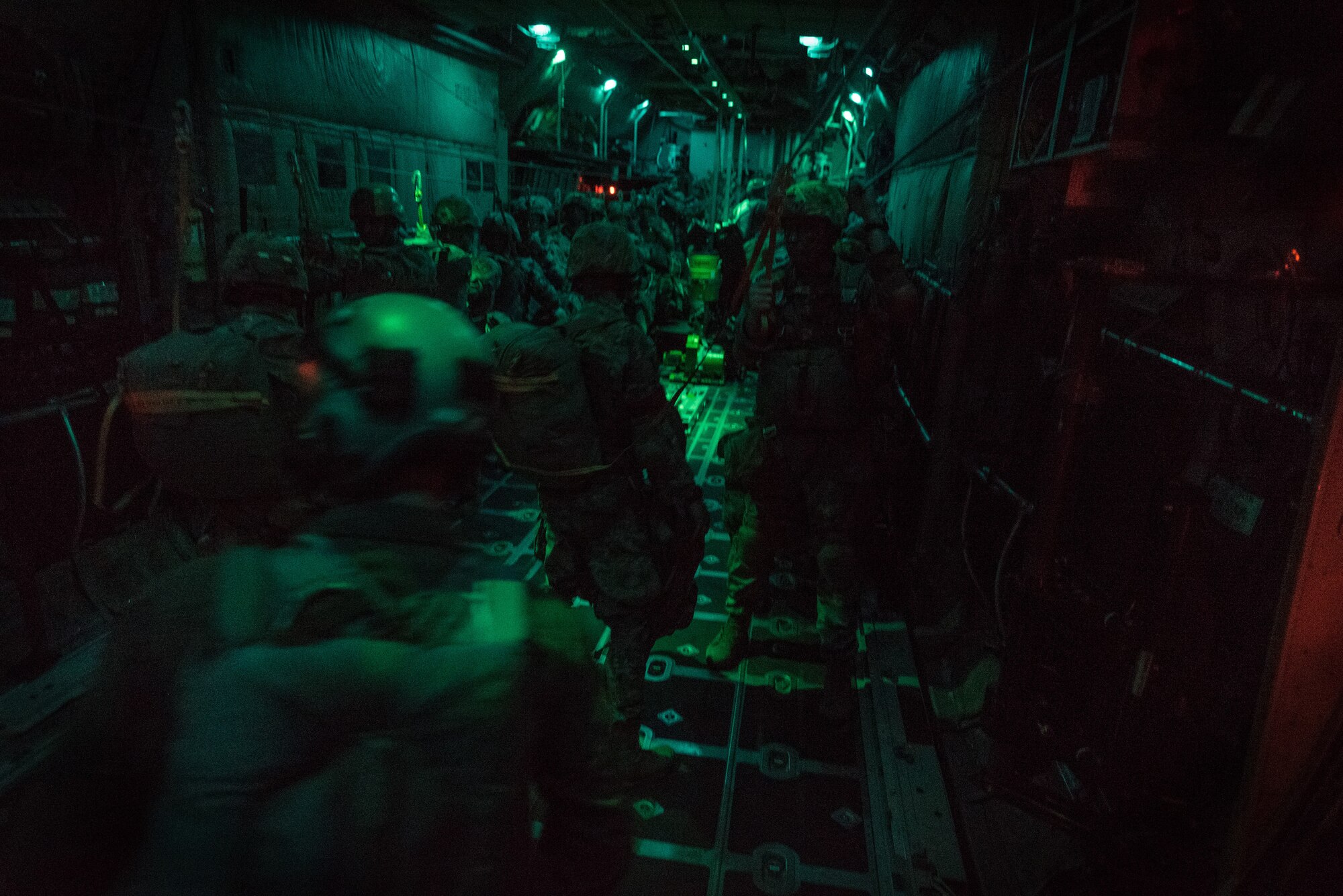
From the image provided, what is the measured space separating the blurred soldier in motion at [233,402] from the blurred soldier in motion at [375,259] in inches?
99.3

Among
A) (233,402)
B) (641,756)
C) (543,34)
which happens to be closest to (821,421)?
(641,756)

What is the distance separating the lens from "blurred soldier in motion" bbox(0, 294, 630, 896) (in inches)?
41.2

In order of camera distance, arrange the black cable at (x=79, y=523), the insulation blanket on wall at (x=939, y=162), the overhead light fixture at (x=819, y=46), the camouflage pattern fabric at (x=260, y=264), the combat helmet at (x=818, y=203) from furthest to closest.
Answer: the overhead light fixture at (x=819, y=46) < the insulation blanket on wall at (x=939, y=162) < the black cable at (x=79, y=523) < the combat helmet at (x=818, y=203) < the camouflage pattern fabric at (x=260, y=264)

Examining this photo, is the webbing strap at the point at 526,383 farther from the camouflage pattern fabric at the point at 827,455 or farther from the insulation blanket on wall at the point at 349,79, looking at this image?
the insulation blanket on wall at the point at 349,79

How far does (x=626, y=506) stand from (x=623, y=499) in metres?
0.04

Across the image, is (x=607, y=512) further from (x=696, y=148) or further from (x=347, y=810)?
(x=696, y=148)

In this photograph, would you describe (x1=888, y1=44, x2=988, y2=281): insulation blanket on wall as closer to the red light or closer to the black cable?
the red light

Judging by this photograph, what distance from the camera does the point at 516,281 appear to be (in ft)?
28.3

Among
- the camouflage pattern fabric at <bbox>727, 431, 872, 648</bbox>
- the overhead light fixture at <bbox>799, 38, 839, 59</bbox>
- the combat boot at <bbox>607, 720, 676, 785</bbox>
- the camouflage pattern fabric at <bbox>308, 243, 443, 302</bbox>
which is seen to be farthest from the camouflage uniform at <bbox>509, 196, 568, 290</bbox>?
the combat boot at <bbox>607, 720, 676, 785</bbox>

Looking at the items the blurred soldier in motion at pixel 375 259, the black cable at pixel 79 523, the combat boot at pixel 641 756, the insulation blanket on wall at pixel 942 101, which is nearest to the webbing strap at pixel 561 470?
the combat boot at pixel 641 756

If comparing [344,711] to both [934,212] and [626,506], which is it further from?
[934,212]

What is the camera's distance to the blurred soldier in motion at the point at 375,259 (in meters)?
6.19

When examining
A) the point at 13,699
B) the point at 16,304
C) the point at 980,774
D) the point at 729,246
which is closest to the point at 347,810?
the point at 980,774

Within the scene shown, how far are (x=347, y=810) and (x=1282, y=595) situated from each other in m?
2.32
